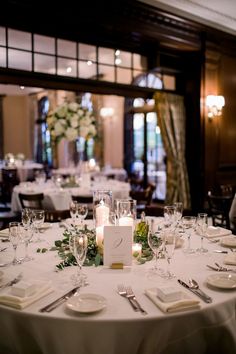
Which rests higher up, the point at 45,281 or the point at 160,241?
the point at 160,241

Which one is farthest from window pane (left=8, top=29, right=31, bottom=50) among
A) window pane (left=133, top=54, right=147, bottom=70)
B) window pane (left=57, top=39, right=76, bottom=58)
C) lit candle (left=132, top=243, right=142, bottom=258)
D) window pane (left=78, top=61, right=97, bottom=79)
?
lit candle (left=132, top=243, right=142, bottom=258)

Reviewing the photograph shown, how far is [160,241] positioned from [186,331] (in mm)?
496

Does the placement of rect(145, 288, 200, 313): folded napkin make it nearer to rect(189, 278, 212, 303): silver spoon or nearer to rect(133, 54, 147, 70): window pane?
rect(189, 278, 212, 303): silver spoon

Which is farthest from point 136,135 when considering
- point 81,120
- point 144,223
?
point 144,223

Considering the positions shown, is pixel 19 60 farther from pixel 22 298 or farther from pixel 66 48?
pixel 22 298

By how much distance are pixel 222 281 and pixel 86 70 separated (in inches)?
204

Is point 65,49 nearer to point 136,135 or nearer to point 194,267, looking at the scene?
point 194,267

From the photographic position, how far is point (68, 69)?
612cm

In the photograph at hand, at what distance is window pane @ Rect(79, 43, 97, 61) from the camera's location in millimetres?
6078

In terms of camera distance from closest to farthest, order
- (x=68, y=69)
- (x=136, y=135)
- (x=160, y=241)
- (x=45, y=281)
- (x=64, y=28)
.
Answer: (x=45, y=281)
(x=160, y=241)
(x=64, y=28)
(x=68, y=69)
(x=136, y=135)

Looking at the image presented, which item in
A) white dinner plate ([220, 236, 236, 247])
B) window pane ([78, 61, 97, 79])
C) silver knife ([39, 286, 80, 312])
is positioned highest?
window pane ([78, 61, 97, 79])

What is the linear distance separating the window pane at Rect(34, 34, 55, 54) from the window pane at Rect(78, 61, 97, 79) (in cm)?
50

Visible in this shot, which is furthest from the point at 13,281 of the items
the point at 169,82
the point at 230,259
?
the point at 169,82

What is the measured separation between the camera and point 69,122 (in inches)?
246
